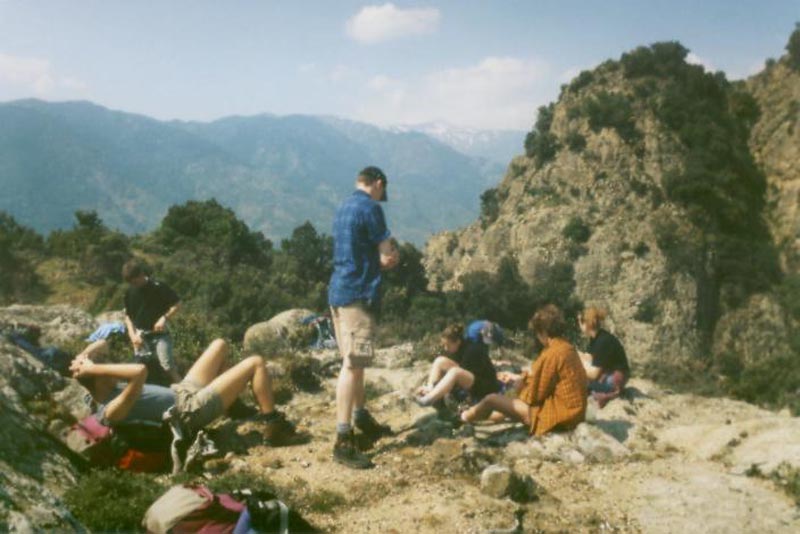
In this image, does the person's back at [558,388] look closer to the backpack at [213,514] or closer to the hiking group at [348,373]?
the hiking group at [348,373]

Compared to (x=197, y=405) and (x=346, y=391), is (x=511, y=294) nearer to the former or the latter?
(x=346, y=391)

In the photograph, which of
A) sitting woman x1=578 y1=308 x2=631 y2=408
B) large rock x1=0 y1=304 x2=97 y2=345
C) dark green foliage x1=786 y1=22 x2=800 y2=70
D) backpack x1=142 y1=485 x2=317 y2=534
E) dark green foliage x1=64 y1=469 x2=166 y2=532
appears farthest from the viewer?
dark green foliage x1=786 y1=22 x2=800 y2=70

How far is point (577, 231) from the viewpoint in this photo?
38312 mm

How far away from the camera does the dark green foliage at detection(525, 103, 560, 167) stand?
4547cm

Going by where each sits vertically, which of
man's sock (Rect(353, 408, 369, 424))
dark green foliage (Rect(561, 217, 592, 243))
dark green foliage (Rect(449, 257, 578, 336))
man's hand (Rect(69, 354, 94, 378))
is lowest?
dark green foliage (Rect(449, 257, 578, 336))

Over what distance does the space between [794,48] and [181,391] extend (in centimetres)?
5177

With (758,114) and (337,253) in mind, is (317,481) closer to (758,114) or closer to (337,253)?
(337,253)

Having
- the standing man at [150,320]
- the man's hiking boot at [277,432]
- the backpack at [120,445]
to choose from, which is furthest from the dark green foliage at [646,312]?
the backpack at [120,445]

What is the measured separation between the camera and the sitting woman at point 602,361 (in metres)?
7.58

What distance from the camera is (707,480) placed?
5.04m

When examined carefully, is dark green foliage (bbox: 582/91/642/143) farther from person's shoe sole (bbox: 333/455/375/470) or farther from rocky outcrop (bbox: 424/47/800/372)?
person's shoe sole (bbox: 333/455/375/470)

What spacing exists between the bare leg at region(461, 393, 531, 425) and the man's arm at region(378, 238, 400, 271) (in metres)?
2.10

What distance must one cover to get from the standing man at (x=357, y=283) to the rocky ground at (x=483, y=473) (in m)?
0.51

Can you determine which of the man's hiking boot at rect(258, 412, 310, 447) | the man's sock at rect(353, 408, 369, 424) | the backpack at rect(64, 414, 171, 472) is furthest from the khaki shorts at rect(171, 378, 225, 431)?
the man's sock at rect(353, 408, 369, 424)
